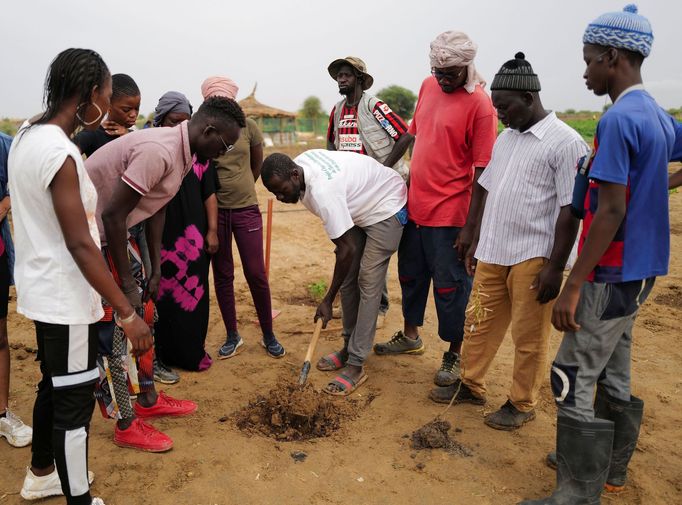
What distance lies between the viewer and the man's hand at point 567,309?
2.23m

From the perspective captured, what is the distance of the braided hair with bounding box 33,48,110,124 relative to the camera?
2008 millimetres

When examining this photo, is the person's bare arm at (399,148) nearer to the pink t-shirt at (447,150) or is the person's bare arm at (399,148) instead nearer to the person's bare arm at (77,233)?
the pink t-shirt at (447,150)

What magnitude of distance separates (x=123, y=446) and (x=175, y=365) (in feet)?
3.36

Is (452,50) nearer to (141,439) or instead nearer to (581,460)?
(581,460)

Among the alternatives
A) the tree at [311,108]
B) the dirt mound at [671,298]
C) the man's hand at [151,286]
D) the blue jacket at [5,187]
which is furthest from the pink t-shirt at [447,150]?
the tree at [311,108]

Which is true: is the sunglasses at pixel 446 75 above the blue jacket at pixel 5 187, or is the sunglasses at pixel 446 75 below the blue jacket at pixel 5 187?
above

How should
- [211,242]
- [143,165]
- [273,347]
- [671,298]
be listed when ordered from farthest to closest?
1. [671,298]
2. [273,347]
3. [211,242]
4. [143,165]

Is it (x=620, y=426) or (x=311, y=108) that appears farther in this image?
(x=311, y=108)

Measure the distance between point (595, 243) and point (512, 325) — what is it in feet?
3.13

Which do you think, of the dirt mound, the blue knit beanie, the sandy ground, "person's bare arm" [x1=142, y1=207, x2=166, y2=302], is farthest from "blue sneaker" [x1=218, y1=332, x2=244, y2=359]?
the dirt mound

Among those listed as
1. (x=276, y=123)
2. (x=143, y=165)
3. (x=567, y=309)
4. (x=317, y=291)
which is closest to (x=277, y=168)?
(x=143, y=165)

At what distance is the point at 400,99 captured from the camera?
36.8 meters

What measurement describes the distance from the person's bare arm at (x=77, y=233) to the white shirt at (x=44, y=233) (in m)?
0.03

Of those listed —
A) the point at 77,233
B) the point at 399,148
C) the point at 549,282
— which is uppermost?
the point at 399,148
